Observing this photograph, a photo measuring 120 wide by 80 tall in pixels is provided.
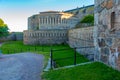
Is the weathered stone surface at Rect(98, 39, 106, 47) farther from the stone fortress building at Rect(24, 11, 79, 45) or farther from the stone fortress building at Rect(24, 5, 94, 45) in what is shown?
the stone fortress building at Rect(24, 11, 79, 45)

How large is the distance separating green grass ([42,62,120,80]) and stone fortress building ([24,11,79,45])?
1816 inches

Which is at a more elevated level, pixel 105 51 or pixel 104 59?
pixel 105 51

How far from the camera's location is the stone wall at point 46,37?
5594cm

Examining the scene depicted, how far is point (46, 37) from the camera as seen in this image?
56594 mm

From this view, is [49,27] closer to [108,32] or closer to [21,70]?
[21,70]

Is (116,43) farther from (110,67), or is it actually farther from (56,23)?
(56,23)

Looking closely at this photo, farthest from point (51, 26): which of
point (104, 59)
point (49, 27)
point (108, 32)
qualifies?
point (108, 32)

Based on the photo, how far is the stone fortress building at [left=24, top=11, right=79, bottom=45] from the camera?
56.3 m

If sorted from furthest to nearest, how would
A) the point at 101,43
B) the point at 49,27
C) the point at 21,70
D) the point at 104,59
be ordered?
the point at 49,27, the point at 21,70, the point at 101,43, the point at 104,59

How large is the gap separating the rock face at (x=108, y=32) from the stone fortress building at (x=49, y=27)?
150 ft

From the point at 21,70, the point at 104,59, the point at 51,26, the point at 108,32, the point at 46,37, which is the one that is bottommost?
the point at 21,70

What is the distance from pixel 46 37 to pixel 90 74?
4899cm

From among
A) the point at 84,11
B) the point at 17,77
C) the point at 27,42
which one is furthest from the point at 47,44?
the point at 17,77

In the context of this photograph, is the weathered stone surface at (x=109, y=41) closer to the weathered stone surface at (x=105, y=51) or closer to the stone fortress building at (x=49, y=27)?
the weathered stone surface at (x=105, y=51)
